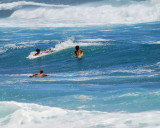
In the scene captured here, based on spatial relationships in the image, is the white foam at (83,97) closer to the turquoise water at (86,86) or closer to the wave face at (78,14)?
the turquoise water at (86,86)

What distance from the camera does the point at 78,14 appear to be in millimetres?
50844

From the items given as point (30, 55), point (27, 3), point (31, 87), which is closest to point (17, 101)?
point (31, 87)

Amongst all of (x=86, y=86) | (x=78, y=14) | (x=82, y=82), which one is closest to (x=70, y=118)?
(x=86, y=86)

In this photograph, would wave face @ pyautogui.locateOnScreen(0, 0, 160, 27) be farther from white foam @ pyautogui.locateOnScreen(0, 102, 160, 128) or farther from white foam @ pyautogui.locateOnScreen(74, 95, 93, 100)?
white foam @ pyautogui.locateOnScreen(0, 102, 160, 128)

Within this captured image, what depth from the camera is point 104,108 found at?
32.5 ft

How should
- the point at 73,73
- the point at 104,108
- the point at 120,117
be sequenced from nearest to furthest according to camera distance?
the point at 120,117
the point at 104,108
the point at 73,73

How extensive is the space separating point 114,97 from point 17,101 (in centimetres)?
269

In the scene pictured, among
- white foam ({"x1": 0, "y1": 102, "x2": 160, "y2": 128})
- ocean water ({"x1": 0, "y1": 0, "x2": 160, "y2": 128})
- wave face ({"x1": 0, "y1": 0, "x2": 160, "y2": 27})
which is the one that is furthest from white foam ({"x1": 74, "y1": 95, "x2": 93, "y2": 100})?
wave face ({"x1": 0, "y1": 0, "x2": 160, "y2": 27})

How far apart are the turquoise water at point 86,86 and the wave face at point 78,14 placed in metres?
17.3

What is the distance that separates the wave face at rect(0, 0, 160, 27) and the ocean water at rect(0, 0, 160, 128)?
3652 millimetres

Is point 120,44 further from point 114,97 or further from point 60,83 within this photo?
point 114,97

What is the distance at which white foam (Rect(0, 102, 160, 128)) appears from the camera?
8.41 metres

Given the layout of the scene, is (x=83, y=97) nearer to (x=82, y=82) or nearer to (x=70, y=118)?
(x=70, y=118)

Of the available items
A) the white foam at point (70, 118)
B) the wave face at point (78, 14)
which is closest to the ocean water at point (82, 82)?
the white foam at point (70, 118)
